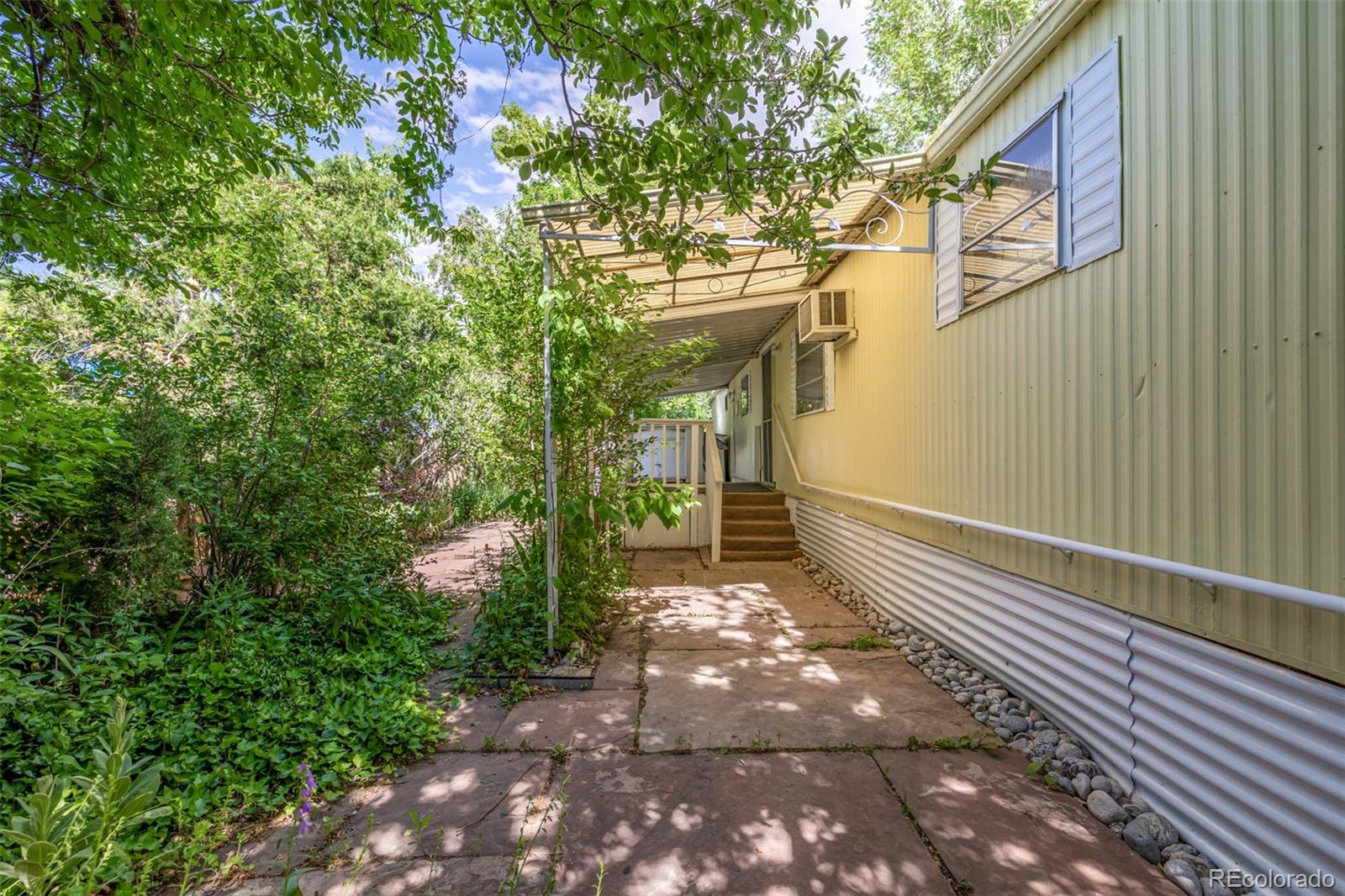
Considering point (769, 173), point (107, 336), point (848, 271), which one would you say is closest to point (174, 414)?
point (107, 336)

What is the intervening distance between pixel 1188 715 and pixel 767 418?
863 centimetres

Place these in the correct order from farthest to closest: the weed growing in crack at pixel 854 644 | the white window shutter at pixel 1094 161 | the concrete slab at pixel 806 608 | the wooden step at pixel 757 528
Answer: the wooden step at pixel 757 528, the concrete slab at pixel 806 608, the weed growing in crack at pixel 854 644, the white window shutter at pixel 1094 161

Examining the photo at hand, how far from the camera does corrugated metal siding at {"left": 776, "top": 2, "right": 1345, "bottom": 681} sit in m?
1.72

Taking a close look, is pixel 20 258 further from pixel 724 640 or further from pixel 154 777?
pixel 724 640

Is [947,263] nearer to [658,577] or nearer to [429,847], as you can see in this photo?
[658,577]

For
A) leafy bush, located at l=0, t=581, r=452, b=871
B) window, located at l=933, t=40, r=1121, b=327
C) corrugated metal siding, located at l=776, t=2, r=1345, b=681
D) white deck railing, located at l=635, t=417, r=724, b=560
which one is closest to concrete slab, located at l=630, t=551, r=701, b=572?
white deck railing, located at l=635, t=417, r=724, b=560

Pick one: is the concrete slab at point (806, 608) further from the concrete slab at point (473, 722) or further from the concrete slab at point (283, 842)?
the concrete slab at point (283, 842)

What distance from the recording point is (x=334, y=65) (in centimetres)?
350

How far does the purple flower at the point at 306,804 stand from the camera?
181 centimetres

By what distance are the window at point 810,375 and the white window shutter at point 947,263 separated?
250 centimetres

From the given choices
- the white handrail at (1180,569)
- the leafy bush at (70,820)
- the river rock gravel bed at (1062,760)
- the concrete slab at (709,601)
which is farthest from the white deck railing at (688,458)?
the leafy bush at (70,820)

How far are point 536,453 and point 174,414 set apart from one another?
2.07 m

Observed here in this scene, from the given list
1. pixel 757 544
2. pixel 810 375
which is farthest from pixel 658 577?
pixel 810 375

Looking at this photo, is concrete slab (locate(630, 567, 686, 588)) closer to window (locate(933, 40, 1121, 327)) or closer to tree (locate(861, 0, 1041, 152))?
window (locate(933, 40, 1121, 327))
